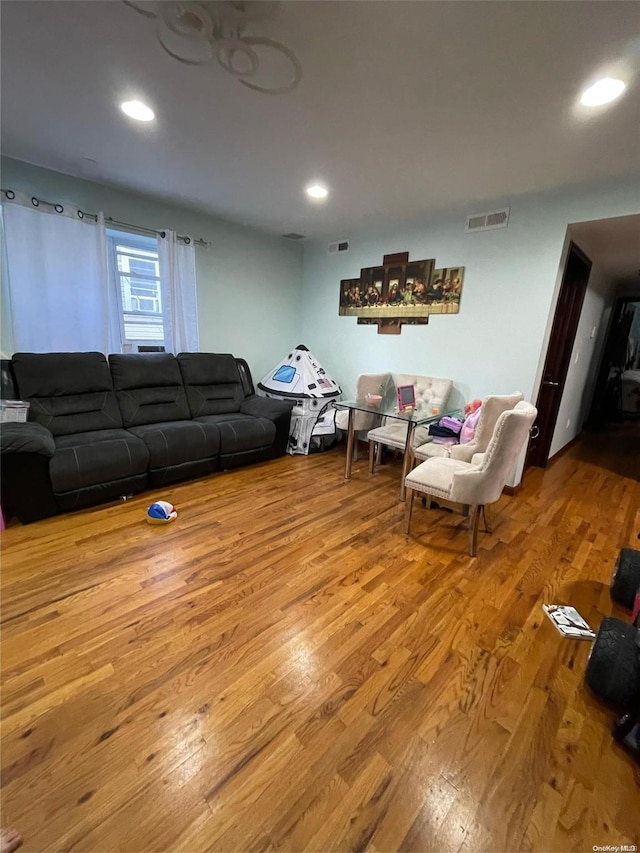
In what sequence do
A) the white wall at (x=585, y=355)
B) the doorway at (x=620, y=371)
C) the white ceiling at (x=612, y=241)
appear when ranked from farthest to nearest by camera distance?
the doorway at (x=620, y=371) < the white wall at (x=585, y=355) < the white ceiling at (x=612, y=241)

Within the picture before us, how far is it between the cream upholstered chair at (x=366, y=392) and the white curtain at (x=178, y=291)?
182 centimetres

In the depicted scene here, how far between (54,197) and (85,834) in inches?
151

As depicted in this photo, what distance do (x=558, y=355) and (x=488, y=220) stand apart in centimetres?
161

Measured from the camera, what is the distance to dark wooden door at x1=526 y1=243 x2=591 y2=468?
11.6 feet

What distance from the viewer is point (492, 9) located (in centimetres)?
122

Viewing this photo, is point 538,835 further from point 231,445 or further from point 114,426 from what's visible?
point 114,426

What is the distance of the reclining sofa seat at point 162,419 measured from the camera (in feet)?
9.48

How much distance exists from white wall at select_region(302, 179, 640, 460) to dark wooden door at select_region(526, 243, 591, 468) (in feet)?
2.51

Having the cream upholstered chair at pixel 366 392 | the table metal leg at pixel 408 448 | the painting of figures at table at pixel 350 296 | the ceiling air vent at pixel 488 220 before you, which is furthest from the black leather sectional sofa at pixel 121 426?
the ceiling air vent at pixel 488 220

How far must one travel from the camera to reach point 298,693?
136 cm

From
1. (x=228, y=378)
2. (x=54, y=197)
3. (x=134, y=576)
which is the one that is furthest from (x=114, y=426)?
(x=54, y=197)

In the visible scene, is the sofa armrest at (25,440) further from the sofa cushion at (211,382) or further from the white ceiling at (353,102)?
the white ceiling at (353,102)

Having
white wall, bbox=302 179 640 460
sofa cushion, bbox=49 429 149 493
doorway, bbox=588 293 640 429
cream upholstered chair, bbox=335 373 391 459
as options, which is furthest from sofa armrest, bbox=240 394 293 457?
doorway, bbox=588 293 640 429

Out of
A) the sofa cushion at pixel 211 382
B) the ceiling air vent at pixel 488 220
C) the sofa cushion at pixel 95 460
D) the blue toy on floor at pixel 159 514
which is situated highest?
the ceiling air vent at pixel 488 220
